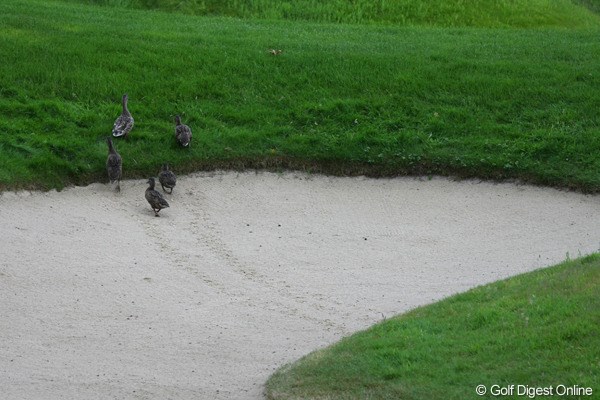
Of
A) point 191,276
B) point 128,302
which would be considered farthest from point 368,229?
point 128,302

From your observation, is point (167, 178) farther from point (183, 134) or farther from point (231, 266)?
point (231, 266)

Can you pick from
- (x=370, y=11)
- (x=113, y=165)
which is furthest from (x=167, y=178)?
(x=370, y=11)

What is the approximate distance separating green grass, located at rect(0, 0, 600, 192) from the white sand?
67cm

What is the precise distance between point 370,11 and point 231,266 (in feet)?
69.0

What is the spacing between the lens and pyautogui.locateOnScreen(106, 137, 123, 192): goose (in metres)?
21.7

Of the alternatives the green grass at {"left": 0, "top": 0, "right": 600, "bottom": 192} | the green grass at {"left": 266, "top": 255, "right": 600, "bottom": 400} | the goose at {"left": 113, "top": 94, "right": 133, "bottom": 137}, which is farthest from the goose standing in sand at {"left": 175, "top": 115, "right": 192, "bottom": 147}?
the green grass at {"left": 266, "top": 255, "right": 600, "bottom": 400}

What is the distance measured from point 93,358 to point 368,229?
8218mm

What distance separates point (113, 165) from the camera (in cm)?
2169

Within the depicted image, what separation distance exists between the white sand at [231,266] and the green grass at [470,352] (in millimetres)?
1301

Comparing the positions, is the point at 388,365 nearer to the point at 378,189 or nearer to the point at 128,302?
the point at 128,302

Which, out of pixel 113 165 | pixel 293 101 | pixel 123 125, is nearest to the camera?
pixel 113 165

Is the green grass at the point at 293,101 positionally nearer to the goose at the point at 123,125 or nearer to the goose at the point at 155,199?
the goose at the point at 123,125

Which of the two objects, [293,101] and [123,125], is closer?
[123,125]

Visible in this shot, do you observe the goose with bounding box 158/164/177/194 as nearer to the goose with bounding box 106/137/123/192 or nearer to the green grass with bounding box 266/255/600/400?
the goose with bounding box 106/137/123/192
